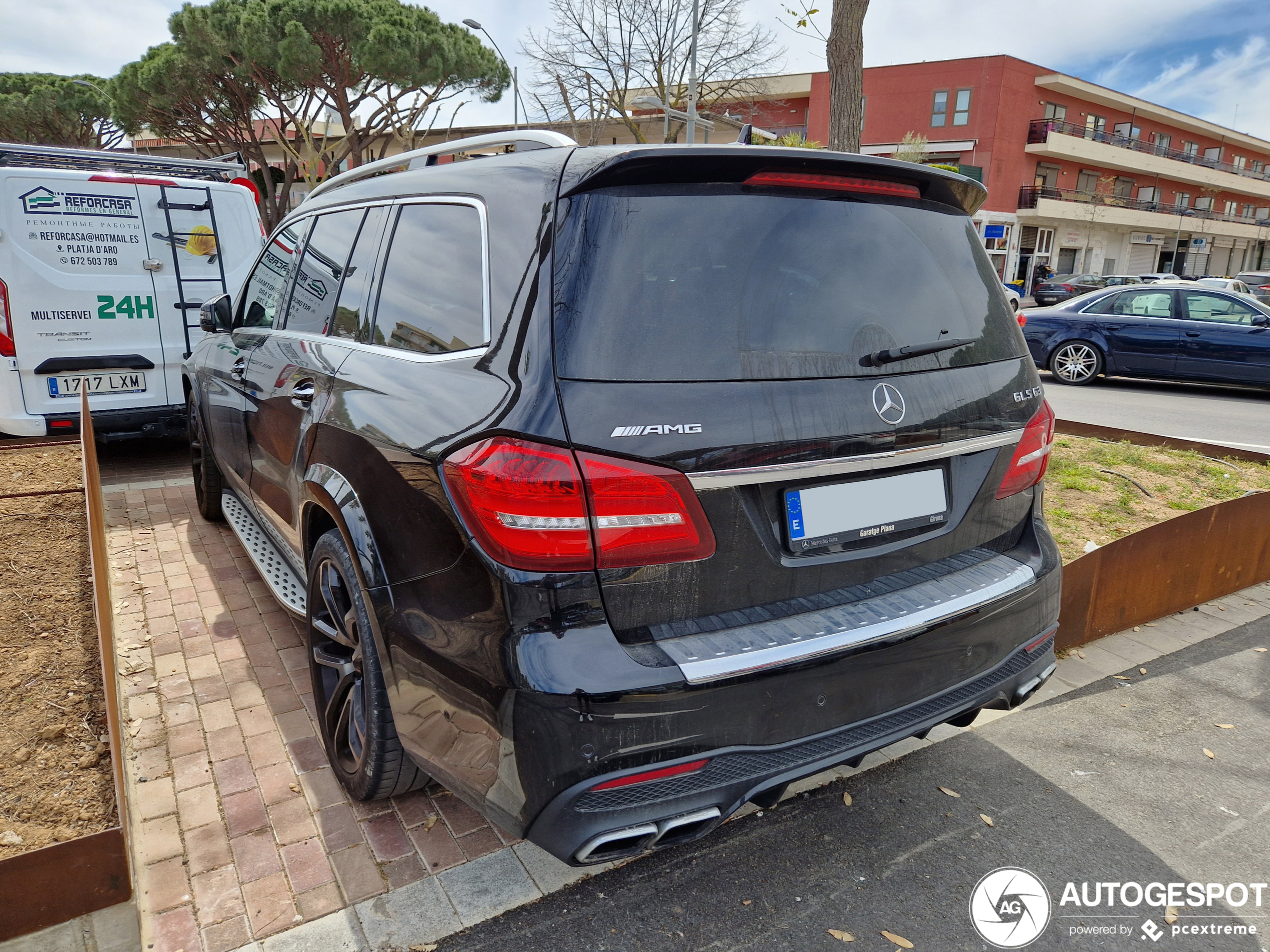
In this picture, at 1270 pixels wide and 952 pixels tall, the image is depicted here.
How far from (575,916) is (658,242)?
1693 mm

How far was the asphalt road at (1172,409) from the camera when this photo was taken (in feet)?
30.7

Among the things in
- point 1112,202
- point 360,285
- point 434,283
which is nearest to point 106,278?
point 360,285

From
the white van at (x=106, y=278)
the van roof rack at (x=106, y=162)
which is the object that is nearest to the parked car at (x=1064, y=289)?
the van roof rack at (x=106, y=162)

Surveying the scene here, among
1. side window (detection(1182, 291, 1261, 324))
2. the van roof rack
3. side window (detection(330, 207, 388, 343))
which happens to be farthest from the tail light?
side window (detection(1182, 291, 1261, 324))

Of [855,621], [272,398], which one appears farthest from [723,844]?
[272,398]

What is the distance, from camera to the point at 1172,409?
11156 mm

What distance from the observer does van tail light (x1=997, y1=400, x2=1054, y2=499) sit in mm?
2418

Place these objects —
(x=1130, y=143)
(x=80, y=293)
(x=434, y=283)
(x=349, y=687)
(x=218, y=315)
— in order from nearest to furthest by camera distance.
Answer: (x=434, y=283) → (x=349, y=687) → (x=218, y=315) → (x=80, y=293) → (x=1130, y=143)

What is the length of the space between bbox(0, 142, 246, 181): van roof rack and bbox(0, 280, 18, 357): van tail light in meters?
0.85

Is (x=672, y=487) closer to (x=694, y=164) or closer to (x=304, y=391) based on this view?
(x=694, y=164)

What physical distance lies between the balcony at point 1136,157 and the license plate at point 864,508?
49.0 metres

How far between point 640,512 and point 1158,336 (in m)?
13.1

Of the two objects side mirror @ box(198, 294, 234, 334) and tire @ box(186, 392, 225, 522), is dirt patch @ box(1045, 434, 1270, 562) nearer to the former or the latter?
side mirror @ box(198, 294, 234, 334)

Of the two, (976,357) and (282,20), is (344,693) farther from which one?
(282,20)
